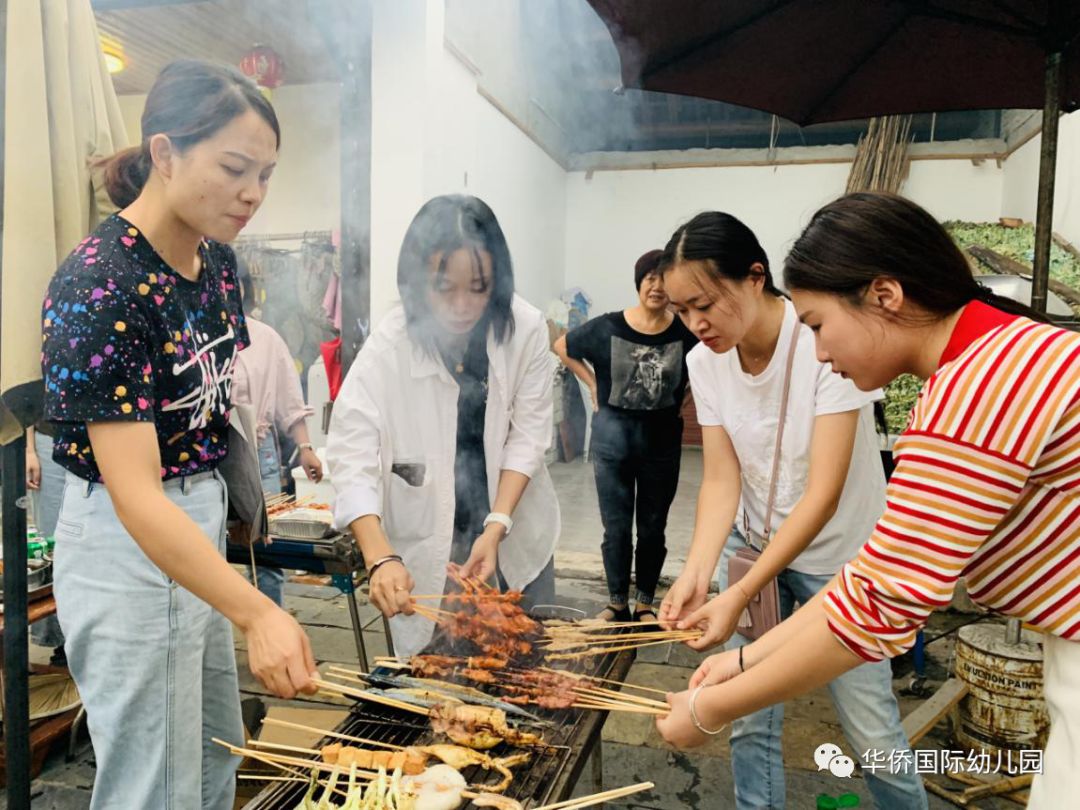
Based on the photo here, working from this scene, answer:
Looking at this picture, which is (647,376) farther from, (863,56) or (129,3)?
(129,3)

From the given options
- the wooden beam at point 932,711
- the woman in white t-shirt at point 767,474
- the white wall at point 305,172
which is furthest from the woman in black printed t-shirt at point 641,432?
the white wall at point 305,172

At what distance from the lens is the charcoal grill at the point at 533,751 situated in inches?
77.9

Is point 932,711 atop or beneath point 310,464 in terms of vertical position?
beneath

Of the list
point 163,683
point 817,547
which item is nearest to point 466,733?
point 163,683

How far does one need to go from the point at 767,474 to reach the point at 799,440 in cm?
20

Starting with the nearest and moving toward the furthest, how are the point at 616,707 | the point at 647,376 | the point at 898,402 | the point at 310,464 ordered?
the point at 616,707, the point at 310,464, the point at 647,376, the point at 898,402

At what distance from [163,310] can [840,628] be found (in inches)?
75.9

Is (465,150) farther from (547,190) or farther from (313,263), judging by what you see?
(547,190)

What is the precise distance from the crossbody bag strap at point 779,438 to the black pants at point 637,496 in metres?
2.88

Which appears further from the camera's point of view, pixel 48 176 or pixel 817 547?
pixel 817 547

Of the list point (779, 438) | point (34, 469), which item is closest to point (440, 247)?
point (779, 438)

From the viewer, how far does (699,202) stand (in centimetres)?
1378

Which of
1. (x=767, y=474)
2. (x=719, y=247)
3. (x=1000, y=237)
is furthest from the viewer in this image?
(x=1000, y=237)

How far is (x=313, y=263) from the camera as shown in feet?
A: 27.4
